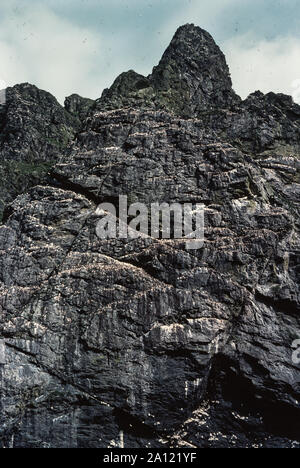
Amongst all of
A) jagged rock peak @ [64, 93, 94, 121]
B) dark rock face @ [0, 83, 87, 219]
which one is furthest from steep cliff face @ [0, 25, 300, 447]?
jagged rock peak @ [64, 93, 94, 121]

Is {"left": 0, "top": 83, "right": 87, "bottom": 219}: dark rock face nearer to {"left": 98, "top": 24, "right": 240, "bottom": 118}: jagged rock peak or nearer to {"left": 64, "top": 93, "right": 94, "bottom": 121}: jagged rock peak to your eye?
{"left": 64, "top": 93, "right": 94, "bottom": 121}: jagged rock peak

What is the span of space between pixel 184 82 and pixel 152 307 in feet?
105

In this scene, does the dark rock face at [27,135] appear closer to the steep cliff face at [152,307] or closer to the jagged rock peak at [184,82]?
the jagged rock peak at [184,82]

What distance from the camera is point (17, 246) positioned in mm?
29562

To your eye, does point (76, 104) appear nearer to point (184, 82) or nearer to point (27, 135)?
point (27, 135)

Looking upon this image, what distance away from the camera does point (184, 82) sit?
48.7 metres

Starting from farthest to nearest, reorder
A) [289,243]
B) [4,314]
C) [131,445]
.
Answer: [289,243] < [4,314] < [131,445]

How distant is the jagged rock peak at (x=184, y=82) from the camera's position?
41188 mm

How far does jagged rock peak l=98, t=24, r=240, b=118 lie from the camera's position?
41188 millimetres

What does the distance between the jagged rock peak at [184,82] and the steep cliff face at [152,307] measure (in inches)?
319

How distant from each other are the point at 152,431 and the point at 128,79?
37.3m

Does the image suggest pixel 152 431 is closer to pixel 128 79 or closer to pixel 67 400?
pixel 67 400

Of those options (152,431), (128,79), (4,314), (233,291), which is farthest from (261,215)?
(128,79)

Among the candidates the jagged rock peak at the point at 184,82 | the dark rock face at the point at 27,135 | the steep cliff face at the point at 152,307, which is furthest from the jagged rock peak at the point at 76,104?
the steep cliff face at the point at 152,307
